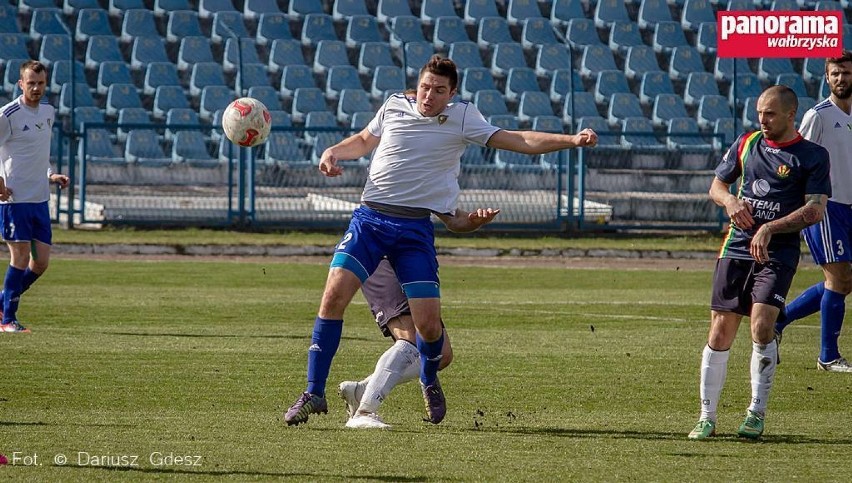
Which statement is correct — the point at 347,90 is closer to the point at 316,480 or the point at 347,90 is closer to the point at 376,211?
the point at 376,211

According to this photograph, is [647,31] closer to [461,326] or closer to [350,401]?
[461,326]

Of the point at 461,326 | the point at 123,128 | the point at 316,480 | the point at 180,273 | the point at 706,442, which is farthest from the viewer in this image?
the point at 123,128

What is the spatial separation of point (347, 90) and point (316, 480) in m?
24.2

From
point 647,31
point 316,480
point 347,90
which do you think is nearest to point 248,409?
point 316,480

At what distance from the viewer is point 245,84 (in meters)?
29.6

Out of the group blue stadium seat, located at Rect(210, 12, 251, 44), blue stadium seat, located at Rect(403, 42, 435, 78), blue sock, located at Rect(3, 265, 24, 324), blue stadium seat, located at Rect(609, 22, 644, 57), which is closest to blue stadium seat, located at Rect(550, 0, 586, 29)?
blue stadium seat, located at Rect(609, 22, 644, 57)

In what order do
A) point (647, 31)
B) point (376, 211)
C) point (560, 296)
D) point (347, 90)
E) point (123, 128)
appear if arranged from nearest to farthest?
point (376, 211)
point (560, 296)
point (123, 128)
point (347, 90)
point (647, 31)

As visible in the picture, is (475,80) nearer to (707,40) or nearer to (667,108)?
(667,108)

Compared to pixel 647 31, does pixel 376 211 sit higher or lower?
lower

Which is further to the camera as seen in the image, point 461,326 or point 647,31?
point 647,31

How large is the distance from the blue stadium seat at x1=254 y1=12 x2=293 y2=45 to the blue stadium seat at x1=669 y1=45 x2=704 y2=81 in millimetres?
9291

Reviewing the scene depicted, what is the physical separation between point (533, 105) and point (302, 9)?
6.56m

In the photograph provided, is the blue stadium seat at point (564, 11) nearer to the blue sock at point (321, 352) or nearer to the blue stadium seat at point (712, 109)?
the blue stadium seat at point (712, 109)

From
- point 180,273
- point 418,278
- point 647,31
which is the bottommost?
A: point 180,273
